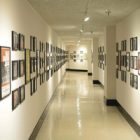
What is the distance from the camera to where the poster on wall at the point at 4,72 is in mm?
3600

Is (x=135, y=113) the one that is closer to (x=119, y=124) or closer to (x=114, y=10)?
(x=119, y=124)

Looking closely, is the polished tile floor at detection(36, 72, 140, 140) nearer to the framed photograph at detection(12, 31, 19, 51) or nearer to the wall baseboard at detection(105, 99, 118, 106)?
the wall baseboard at detection(105, 99, 118, 106)

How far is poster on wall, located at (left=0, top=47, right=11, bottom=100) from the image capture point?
142 inches

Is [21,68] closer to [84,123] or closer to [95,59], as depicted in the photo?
[84,123]

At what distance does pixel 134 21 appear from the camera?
7199 mm

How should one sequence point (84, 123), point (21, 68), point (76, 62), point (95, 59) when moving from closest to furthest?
1. point (21, 68)
2. point (84, 123)
3. point (95, 59)
4. point (76, 62)

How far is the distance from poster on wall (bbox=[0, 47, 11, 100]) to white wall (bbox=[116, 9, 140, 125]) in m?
3.70

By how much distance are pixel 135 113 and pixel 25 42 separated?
3360mm

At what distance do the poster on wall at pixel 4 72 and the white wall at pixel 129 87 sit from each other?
3699 mm

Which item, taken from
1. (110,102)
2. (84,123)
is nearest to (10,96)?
(84,123)

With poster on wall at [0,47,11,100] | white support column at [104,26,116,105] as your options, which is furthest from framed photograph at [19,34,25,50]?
white support column at [104,26,116,105]

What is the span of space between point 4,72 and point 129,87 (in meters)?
4.84

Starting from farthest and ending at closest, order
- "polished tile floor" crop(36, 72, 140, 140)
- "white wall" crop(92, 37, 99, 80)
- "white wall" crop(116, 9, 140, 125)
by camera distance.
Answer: "white wall" crop(92, 37, 99, 80), "white wall" crop(116, 9, 140, 125), "polished tile floor" crop(36, 72, 140, 140)

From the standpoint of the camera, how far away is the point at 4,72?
377 centimetres
